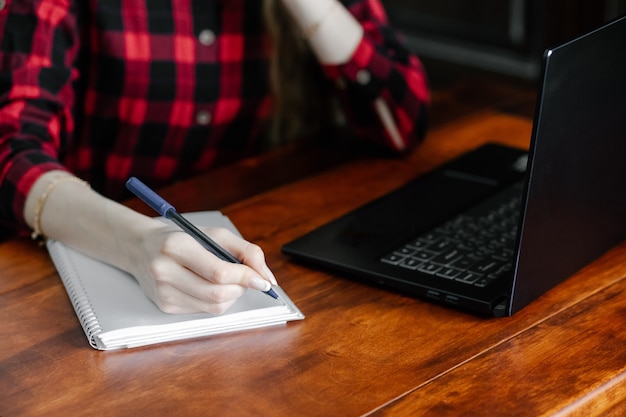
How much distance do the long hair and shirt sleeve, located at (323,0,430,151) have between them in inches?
3.9

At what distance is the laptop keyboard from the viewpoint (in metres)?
1.11

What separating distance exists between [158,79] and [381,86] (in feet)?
1.22

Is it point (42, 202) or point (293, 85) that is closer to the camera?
point (42, 202)

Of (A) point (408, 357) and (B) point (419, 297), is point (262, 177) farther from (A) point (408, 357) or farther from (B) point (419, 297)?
(A) point (408, 357)

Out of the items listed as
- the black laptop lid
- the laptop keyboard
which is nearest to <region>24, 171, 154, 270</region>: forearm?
the laptop keyboard

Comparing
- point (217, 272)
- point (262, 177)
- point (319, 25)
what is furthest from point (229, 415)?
point (319, 25)

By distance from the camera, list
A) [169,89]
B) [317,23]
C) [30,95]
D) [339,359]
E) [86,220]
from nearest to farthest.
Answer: [339,359] < [86,220] < [30,95] < [317,23] < [169,89]

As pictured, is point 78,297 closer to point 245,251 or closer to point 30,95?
point 245,251

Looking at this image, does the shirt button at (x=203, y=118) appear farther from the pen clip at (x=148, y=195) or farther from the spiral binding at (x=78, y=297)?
the pen clip at (x=148, y=195)

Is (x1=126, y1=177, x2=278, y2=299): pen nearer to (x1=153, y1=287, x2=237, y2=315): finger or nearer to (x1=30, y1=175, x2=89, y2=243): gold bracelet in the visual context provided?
(x1=153, y1=287, x2=237, y2=315): finger

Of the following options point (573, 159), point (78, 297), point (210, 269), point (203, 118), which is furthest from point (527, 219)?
point (203, 118)

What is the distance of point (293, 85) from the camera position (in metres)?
1.73

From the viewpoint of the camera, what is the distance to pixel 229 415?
87 cm

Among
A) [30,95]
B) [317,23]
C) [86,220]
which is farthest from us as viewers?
[317,23]
